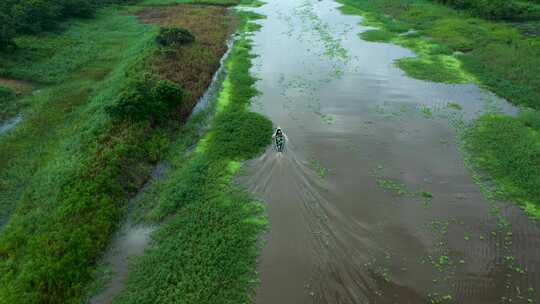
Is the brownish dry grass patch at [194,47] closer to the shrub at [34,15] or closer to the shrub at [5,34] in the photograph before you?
the shrub at [34,15]

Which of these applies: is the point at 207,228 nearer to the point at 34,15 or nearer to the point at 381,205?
the point at 381,205

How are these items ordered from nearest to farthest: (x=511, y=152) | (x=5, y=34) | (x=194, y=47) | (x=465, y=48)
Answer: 1. (x=511, y=152)
2. (x=5, y=34)
3. (x=465, y=48)
4. (x=194, y=47)

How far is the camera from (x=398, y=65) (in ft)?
108

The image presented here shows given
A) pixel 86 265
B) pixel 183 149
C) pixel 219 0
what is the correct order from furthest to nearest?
pixel 219 0 → pixel 183 149 → pixel 86 265

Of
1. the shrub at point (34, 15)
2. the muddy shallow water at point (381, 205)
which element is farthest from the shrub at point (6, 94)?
the muddy shallow water at point (381, 205)

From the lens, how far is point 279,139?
22172mm

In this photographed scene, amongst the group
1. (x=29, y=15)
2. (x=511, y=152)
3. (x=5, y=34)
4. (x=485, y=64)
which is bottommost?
(x=511, y=152)

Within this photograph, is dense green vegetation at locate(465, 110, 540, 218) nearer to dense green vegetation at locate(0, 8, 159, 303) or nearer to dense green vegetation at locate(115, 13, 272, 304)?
dense green vegetation at locate(115, 13, 272, 304)

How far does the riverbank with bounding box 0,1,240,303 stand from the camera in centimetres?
1480

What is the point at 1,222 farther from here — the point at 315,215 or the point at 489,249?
the point at 489,249

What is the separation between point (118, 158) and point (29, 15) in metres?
28.7

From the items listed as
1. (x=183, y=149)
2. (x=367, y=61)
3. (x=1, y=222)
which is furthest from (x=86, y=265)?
(x=367, y=61)

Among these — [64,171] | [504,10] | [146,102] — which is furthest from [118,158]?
[504,10]

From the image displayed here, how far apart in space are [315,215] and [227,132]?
29.5 ft
